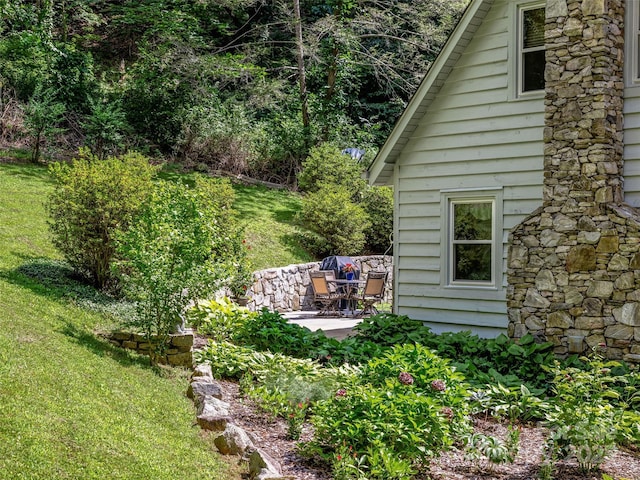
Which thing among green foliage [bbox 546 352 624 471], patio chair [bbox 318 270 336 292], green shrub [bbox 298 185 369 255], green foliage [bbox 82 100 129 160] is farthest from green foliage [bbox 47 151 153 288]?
green foliage [bbox 82 100 129 160]

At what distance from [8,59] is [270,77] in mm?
10019

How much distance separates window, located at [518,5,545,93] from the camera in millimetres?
9672

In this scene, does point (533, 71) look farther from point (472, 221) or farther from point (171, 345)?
point (171, 345)

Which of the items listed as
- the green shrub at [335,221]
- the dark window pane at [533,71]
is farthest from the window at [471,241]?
the green shrub at [335,221]

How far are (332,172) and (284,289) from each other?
5743 mm

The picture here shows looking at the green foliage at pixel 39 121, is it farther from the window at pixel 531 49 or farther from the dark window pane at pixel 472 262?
the window at pixel 531 49

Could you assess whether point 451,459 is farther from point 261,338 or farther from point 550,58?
point 550,58

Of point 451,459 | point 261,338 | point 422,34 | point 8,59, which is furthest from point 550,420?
point 422,34

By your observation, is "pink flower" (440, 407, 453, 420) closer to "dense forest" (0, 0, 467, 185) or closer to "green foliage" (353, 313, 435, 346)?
"green foliage" (353, 313, 435, 346)

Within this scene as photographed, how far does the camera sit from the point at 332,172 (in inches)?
844

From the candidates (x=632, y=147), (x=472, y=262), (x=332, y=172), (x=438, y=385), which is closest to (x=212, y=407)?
(x=438, y=385)

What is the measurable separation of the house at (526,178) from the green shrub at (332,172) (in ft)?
31.9

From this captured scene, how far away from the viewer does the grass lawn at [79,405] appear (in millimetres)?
4594

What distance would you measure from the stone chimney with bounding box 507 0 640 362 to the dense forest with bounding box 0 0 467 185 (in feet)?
45.2
